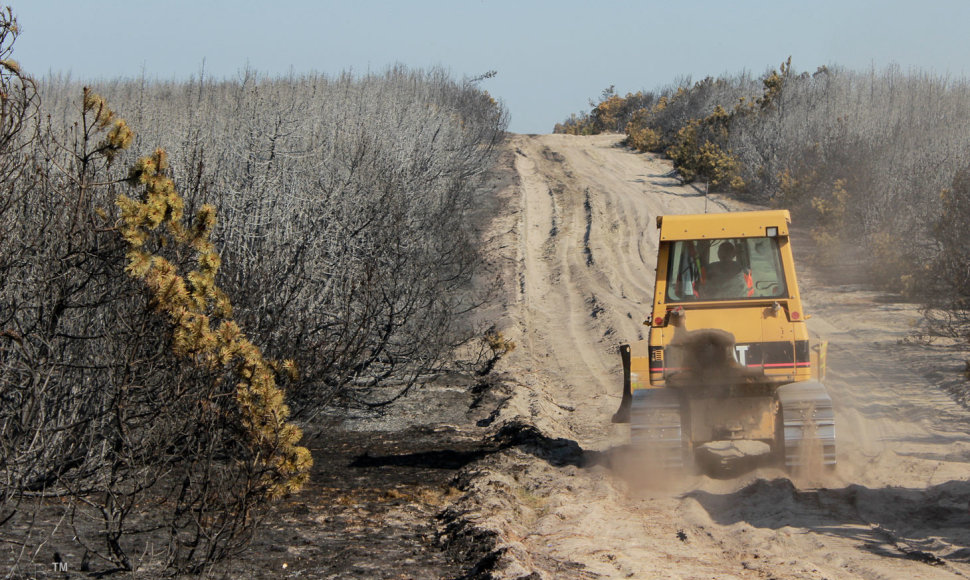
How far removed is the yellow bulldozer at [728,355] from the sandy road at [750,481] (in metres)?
0.37

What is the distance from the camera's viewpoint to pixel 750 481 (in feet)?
27.3

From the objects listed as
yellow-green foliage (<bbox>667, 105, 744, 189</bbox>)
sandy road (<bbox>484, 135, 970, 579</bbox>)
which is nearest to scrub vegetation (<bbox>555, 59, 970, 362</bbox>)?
yellow-green foliage (<bbox>667, 105, 744, 189</bbox>)

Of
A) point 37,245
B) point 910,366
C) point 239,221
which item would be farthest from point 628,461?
point 910,366

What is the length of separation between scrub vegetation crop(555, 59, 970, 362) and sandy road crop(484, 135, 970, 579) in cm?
131

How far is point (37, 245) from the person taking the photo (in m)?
5.68

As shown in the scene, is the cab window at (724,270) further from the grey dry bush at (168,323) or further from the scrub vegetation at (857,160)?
the scrub vegetation at (857,160)

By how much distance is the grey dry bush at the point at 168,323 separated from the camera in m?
5.25

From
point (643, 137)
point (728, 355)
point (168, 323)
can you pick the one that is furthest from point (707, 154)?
point (168, 323)

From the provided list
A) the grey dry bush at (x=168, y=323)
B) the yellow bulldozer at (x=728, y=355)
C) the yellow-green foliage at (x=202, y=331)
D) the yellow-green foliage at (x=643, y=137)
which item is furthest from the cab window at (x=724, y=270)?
the yellow-green foliage at (x=643, y=137)

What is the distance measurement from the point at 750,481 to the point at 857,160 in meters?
19.7

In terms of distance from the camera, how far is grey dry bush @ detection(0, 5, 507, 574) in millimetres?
5254

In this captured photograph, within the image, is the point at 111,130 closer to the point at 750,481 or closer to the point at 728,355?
the point at 728,355

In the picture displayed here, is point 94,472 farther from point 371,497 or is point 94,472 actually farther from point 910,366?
point 910,366

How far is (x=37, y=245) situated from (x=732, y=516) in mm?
5379
